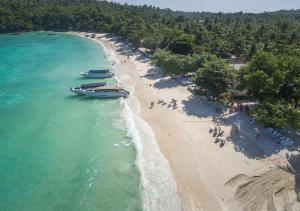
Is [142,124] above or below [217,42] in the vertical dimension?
below

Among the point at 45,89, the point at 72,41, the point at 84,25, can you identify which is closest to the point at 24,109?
the point at 45,89

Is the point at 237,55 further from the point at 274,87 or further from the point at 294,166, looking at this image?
the point at 294,166

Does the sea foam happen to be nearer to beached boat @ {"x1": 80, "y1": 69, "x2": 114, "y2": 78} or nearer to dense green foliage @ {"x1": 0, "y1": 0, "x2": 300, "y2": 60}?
beached boat @ {"x1": 80, "y1": 69, "x2": 114, "y2": 78}

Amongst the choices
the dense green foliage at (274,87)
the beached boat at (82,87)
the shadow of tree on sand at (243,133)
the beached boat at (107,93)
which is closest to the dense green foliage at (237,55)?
the dense green foliage at (274,87)

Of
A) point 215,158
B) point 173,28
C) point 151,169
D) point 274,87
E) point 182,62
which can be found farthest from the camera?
point 173,28

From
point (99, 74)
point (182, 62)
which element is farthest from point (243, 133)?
point (99, 74)

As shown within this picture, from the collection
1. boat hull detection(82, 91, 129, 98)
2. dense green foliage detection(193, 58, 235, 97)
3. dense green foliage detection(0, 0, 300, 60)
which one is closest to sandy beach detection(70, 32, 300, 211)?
dense green foliage detection(193, 58, 235, 97)

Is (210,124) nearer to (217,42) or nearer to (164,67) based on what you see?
(164,67)
